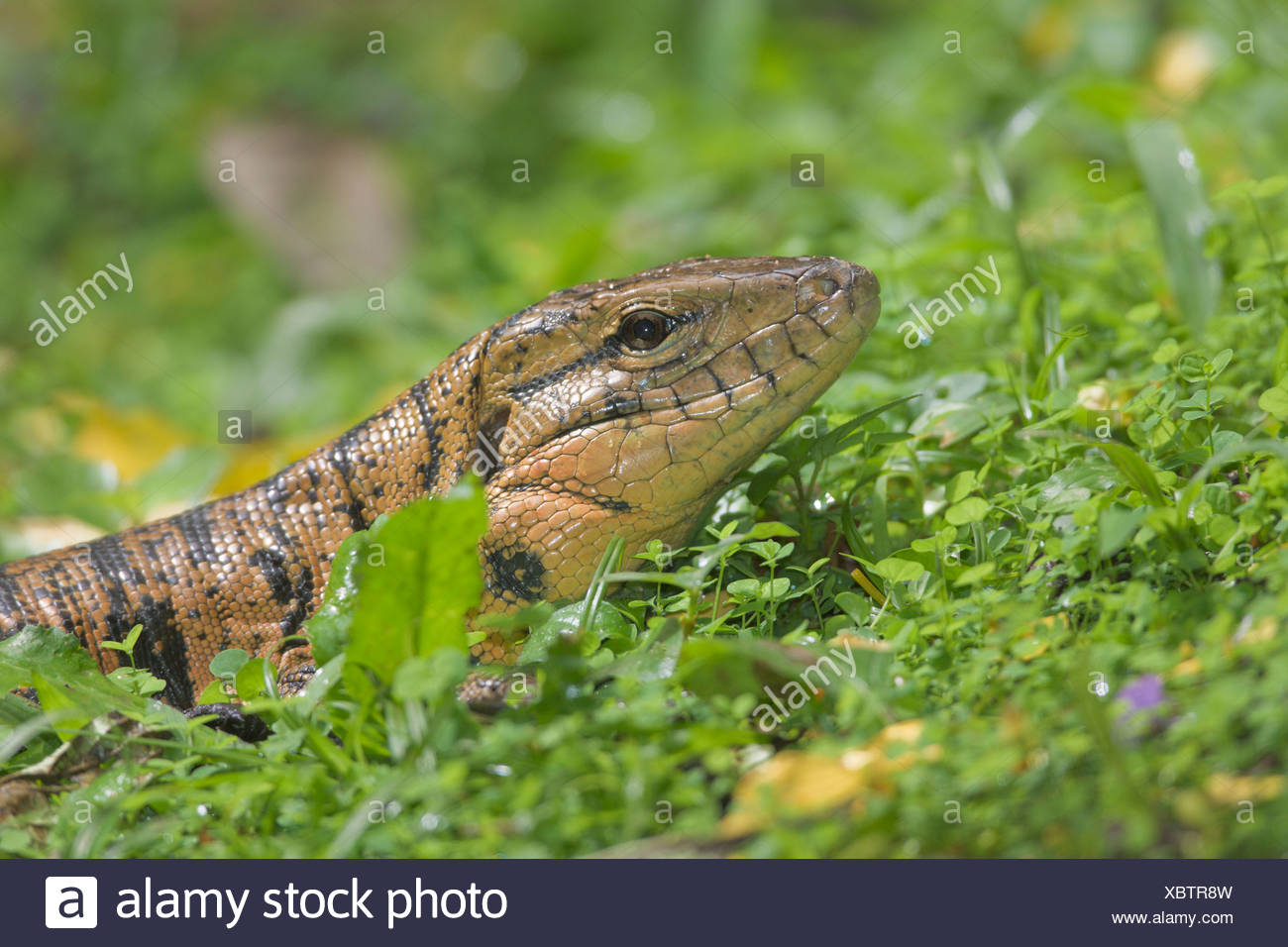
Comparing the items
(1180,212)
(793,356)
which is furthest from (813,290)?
(1180,212)

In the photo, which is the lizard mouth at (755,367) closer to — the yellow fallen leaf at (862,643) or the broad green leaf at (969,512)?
the broad green leaf at (969,512)

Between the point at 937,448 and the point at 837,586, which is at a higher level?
the point at 937,448

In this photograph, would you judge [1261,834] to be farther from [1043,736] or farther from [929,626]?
[929,626]

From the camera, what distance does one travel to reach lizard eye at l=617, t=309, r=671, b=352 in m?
3.97

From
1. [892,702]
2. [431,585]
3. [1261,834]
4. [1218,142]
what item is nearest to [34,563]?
[431,585]

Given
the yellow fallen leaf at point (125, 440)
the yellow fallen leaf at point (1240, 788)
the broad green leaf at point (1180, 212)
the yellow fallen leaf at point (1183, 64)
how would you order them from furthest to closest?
the yellow fallen leaf at point (1183, 64) < the yellow fallen leaf at point (125, 440) < the broad green leaf at point (1180, 212) < the yellow fallen leaf at point (1240, 788)

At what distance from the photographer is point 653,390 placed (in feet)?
12.8

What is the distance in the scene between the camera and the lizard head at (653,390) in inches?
151

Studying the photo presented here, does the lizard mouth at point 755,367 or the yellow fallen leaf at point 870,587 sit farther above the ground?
the lizard mouth at point 755,367

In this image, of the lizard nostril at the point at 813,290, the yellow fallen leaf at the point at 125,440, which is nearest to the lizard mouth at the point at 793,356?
the lizard nostril at the point at 813,290

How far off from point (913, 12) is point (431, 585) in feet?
32.2

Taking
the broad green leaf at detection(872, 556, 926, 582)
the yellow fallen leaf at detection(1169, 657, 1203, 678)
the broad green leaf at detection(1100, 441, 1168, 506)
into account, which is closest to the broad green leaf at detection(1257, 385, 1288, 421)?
the broad green leaf at detection(1100, 441, 1168, 506)

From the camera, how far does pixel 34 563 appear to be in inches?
177

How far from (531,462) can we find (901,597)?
1223 mm
